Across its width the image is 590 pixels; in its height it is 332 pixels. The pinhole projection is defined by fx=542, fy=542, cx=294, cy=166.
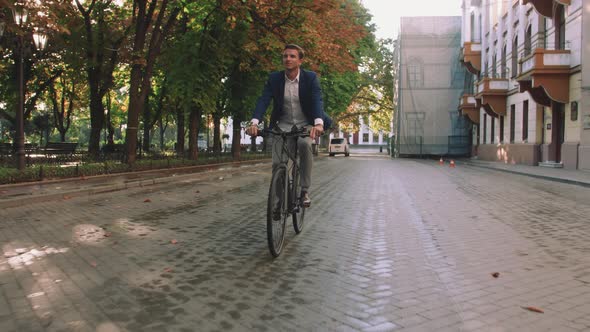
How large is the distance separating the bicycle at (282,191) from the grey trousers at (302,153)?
0.03m

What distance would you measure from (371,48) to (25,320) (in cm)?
3584

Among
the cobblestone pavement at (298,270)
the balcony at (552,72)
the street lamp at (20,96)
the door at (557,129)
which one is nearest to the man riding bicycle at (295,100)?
the cobblestone pavement at (298,270)

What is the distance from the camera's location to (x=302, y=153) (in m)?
5.96

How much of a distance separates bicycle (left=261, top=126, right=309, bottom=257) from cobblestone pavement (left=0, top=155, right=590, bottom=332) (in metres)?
0.28

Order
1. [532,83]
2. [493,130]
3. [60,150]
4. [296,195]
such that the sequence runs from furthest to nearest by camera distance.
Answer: [493,130] → [532,83] → [60,150] → [296,195]

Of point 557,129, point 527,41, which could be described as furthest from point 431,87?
point 557,129

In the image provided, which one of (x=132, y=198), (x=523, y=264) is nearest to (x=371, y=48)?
(x=132, y=198)

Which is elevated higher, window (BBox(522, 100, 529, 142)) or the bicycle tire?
window (BBox(522, 100, 529, 142))

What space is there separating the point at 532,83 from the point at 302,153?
66.3ft

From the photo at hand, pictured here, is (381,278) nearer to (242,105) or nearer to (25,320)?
(25,320)

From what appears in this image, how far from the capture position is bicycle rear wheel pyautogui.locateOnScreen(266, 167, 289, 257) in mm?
5168

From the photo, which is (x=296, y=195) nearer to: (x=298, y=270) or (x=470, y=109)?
(x=298, y=270)

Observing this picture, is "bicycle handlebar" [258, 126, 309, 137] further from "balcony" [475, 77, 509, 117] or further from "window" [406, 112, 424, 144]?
"window" [406, 112, 424, 144]

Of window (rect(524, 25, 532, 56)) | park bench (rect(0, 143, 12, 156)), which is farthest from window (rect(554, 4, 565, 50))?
park bench (rect(0, 143, 12, 156))
